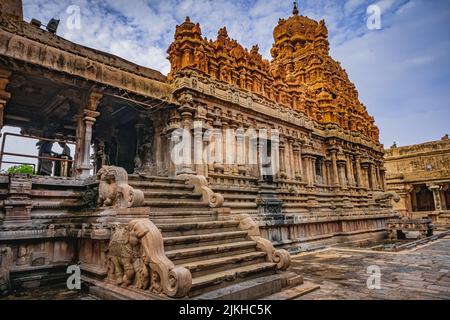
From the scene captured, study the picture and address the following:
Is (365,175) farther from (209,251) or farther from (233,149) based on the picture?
(209,251)

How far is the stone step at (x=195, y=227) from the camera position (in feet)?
17.9

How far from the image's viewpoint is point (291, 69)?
82.8 ft

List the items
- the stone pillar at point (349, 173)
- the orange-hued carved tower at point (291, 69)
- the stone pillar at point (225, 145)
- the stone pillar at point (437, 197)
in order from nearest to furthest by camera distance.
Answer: the stone pillar at point (225, 145) → the orange-hued carved tower at point (291, 69) → the stone pillar at point (349, 173) → the stone pillar at point (437, 197)

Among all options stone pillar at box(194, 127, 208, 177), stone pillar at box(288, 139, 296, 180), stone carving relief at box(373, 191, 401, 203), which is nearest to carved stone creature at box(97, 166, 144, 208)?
stone pillar at box(194, 127, 208, 177)

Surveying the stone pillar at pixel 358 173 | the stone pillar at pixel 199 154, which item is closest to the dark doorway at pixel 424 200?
the stone pillar at pixel 358 173

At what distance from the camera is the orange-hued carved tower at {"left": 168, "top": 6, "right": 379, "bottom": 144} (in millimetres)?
13406

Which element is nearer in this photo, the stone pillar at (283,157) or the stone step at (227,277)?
the stone step at (227,277)

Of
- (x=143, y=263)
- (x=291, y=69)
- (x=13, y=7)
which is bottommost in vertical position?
(x=143, y=263)

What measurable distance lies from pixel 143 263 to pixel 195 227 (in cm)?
153

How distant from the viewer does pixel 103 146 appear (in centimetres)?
1459

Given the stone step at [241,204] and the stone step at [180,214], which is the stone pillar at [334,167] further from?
the stone step at [180,214]

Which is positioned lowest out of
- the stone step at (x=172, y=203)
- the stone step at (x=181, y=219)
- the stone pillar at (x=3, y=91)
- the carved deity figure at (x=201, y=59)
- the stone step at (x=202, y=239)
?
the stone step at (x=202, y=239)

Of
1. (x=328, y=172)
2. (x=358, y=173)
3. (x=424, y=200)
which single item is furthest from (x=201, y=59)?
(x=424, y=200)

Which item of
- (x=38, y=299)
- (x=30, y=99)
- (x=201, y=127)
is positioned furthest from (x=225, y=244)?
(x=30, y=99)
